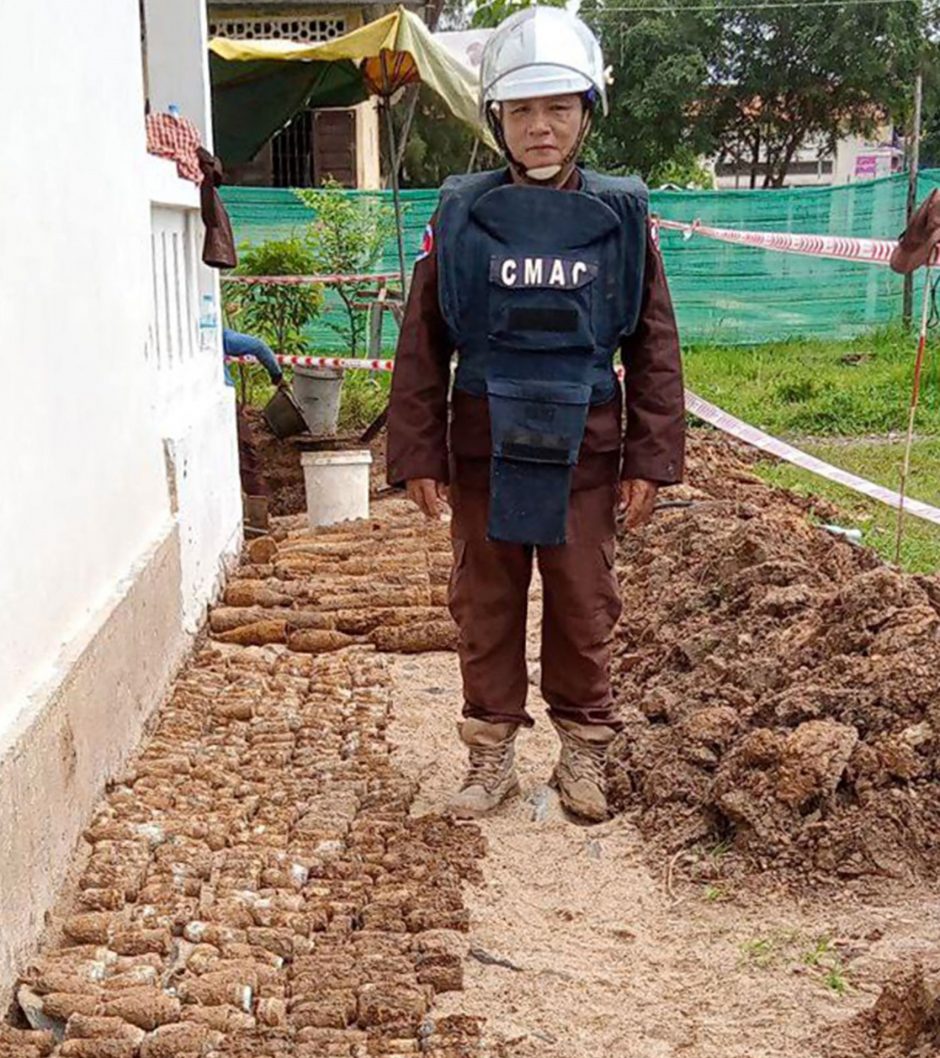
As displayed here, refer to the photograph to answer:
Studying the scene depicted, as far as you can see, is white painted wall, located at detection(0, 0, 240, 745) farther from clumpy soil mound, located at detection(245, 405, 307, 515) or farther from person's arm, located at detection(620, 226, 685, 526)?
clumpy soil mound, located at detection(245, 405, 307, 515)

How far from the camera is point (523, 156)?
13.2 feet

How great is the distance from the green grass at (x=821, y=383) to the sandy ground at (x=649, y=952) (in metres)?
7.56

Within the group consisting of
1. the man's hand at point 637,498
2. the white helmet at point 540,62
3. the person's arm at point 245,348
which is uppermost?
the white helmet at point 540,62

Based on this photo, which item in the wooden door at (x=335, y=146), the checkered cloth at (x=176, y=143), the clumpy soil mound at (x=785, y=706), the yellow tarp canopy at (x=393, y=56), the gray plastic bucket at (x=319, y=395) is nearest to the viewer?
the clumpy soil mound at (x=785, y=706)

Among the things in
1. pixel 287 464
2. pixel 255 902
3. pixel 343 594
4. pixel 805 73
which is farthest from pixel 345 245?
pixel 805 73

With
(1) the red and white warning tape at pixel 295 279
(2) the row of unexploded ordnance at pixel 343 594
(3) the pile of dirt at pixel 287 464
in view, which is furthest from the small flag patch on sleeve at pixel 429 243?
(1) the red and white warning tape at pixel 295 279

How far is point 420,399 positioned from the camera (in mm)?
4168

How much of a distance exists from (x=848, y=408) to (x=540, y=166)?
8.37 meters

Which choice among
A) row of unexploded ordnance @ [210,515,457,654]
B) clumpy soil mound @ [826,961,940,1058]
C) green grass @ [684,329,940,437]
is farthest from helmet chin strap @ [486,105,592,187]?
green grass @ [684,329,940,437]

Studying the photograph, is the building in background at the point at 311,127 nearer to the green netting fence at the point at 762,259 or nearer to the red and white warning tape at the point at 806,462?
the green netting fence at the point at 762,259

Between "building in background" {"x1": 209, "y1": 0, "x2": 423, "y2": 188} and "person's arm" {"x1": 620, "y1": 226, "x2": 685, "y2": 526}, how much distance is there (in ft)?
52.9

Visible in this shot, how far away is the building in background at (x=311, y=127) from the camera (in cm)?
1961

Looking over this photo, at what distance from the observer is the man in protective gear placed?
3.97 m

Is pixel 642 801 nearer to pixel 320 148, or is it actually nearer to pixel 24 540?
pixel 24 540
